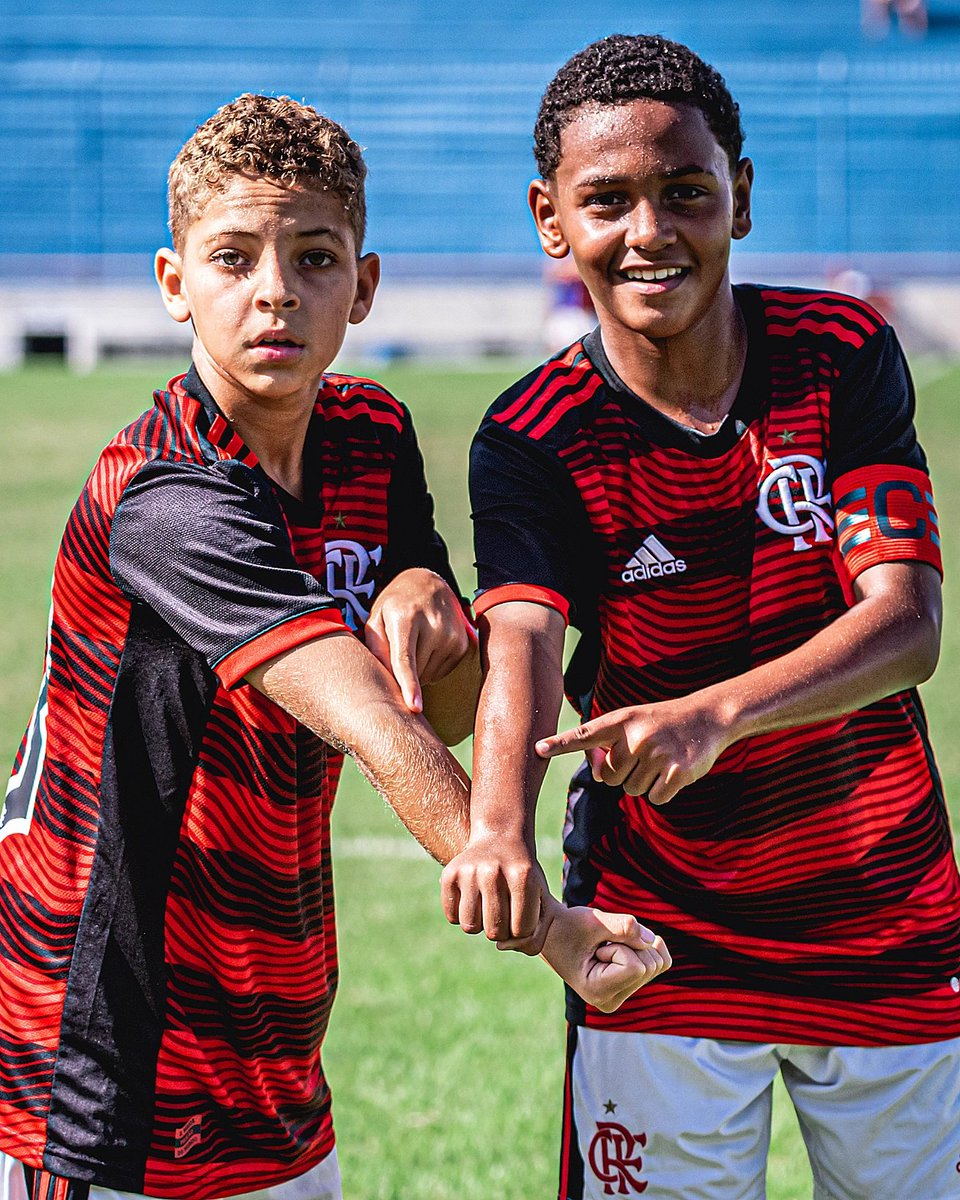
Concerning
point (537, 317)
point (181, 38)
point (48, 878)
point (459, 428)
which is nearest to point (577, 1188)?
point (48, 878)

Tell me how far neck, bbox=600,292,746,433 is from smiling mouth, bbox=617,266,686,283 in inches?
3.4

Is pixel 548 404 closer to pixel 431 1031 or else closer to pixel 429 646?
pixel 429 646

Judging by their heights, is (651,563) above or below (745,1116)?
above

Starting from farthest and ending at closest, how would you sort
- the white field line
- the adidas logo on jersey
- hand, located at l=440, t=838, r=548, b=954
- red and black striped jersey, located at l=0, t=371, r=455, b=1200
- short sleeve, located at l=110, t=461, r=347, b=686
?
the white field line < the adidas logo on jersey < red and black striped jersey, located at l=0, t=371, r=455, b=1200 < short sleeve, located at l=110, t=461, r=347, b=686 < hand, located at l=440, t=838, r=548, b=954

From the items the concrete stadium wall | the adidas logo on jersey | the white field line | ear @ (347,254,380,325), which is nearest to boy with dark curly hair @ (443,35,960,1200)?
the adidas logo on jersey

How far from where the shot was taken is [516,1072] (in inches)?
169

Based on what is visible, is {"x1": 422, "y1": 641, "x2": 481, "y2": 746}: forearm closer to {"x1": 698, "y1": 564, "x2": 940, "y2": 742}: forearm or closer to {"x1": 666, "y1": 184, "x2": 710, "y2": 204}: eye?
{"x1": 698, "y1": 564, "x2": 940, "y2": 742}: forearm

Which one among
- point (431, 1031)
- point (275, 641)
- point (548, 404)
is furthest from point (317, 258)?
point (431, 1031)

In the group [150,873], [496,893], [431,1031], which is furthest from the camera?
[431,1031]

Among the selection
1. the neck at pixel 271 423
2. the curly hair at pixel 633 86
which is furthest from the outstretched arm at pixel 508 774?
the curly hair at pixel 633 86

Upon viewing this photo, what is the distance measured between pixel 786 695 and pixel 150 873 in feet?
2.71

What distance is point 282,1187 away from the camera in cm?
232

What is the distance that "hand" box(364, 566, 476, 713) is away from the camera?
2.17m

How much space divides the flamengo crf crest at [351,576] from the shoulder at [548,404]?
238 millimetres
